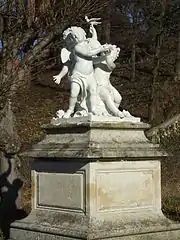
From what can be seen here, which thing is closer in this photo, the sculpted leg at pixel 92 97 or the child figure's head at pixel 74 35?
the sculpted leg at pixel 92 97

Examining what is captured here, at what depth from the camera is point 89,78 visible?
26.8 ft

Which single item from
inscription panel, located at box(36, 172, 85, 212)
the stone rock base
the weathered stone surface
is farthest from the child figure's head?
the stone rock base

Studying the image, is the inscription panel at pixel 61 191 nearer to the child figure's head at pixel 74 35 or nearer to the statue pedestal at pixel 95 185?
the statue pedestal at pixel 95 185

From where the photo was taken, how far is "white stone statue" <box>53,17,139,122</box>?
26.6ft

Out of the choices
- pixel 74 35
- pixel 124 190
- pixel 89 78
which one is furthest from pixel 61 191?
pixel 74 35

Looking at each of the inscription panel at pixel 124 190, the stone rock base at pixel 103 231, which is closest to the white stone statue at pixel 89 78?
the inscription panel at pixel 124 190

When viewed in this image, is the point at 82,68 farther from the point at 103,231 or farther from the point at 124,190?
the point at 103,231

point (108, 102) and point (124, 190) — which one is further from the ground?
point (108, 102)

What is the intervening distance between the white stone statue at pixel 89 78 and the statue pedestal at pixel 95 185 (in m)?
0.28

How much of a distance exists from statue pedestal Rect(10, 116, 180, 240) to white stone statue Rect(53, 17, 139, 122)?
277 mm

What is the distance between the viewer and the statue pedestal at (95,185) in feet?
24.5

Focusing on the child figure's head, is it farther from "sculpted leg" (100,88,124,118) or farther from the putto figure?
"sculpted leg" (100,88,124,118)

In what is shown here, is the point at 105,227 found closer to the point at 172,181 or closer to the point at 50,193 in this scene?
the point at 50,193

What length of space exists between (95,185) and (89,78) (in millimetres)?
1492
